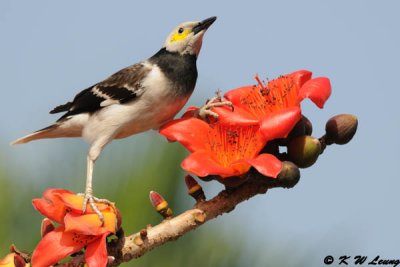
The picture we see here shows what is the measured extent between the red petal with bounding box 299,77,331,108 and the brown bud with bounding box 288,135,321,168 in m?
0.12

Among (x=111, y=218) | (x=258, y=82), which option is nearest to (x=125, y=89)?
(x=258, y=82)

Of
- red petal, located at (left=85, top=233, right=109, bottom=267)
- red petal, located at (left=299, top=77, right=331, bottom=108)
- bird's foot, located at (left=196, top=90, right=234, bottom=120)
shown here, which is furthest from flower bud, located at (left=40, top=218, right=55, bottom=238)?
red petal, located at (left=299, top=77, right=331, bottom=108)

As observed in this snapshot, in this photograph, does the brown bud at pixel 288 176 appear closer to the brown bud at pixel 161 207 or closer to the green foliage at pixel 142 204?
the brown bud at pixel 161 207

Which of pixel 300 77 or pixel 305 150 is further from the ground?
pixel 300 77

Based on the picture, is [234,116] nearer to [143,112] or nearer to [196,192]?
[196,192]

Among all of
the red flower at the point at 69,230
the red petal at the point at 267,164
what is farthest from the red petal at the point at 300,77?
the red flower at the point at 69,230

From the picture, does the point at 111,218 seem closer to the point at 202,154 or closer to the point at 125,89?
the point at 202,154

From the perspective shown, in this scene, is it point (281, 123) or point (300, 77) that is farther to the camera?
point (300, 77)

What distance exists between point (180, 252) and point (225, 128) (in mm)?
3324

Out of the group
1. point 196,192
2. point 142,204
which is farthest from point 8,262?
point 142,204

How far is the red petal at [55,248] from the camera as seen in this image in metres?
2.08

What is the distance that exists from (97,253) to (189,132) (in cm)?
48

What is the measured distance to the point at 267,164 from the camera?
201cm

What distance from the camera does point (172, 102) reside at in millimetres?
2742
